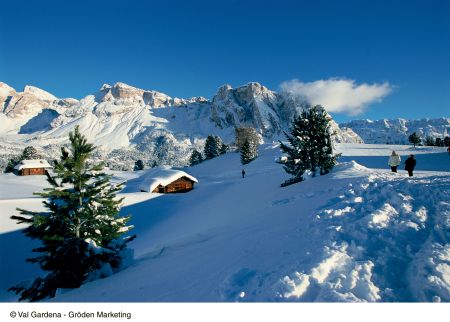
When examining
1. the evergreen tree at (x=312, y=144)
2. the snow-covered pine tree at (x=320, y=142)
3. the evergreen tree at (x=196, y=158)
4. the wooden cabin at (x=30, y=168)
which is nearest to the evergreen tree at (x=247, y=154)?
the evergreen tree at (x=196, y=158)

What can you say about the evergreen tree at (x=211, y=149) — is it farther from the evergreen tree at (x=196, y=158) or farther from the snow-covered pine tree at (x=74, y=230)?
the snow-covered pine tree at (x=74, y=230)

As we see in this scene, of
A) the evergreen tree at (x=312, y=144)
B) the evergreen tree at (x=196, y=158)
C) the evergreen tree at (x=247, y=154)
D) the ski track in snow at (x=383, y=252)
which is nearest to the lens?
the ski track in snow at (x=383, y=252)

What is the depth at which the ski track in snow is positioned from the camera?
6160 mm

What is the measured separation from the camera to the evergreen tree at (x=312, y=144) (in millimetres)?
23219

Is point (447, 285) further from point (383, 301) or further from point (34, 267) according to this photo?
point (34, 267)

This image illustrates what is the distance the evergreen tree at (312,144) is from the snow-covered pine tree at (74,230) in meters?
15.8

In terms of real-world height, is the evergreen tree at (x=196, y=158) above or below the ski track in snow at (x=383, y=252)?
above

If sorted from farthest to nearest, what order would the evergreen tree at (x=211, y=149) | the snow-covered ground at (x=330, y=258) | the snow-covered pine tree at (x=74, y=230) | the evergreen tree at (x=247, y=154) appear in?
the evergreen tree at (x=211, y=149) → the evergreen tree at (x=247, y=154) → the snow-covered pine tree at (x=74, y=230) → the snow-covered ground at (x=330, y=258)

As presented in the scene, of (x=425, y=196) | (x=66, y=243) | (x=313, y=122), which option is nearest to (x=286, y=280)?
(x=425, y=196)

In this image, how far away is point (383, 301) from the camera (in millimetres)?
6004

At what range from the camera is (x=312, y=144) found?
24.2 m

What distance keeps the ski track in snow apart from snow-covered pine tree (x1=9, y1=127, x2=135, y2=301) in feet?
29.7

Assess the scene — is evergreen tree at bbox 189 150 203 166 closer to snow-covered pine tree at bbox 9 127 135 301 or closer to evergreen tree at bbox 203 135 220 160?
evergreen tree at bbox 203 135 220 160

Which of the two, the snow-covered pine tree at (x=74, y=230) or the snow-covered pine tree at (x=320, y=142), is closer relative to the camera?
the snow-covered pine tree at (x=74, y=230)
